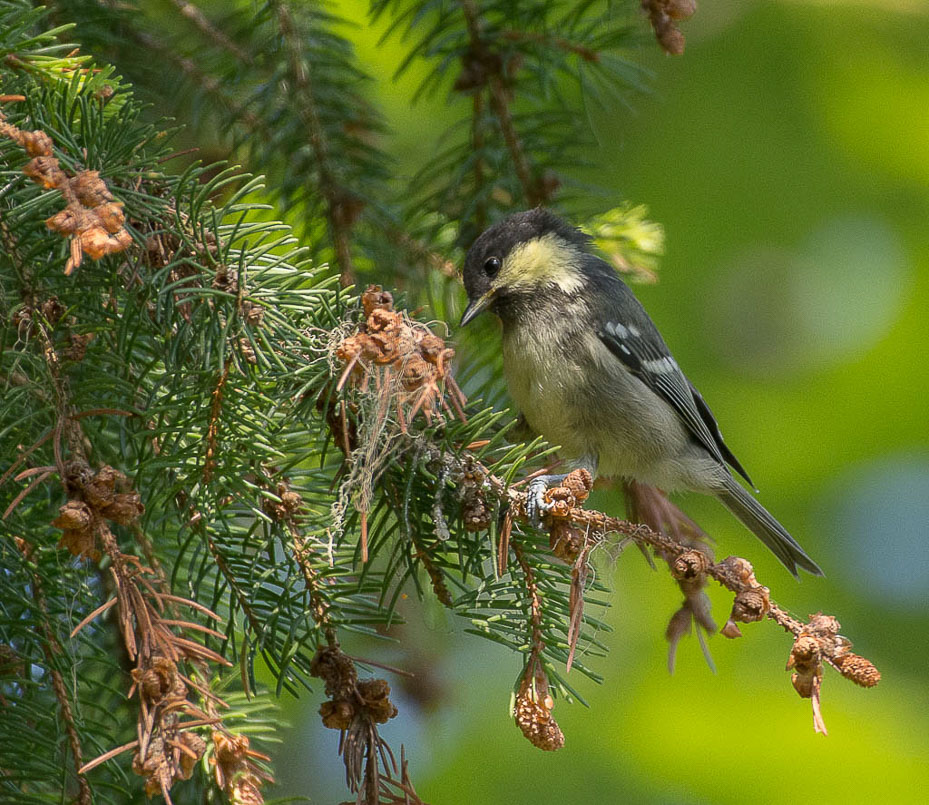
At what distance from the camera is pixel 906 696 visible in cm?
305

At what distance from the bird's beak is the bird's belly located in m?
0.13

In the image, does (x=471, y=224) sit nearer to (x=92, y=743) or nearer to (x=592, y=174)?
(x=592, y=174)

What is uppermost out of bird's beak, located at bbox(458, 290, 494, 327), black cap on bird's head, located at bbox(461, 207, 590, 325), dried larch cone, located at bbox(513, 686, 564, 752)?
black cap on bird's head, located at bbox(461, 207, 590, 325)

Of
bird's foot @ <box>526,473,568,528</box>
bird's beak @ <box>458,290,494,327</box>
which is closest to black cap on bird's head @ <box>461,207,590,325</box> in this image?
bird's beak @ <box>458,290,494,327</box>

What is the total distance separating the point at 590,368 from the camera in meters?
2.93

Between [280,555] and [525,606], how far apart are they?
0.52 metres

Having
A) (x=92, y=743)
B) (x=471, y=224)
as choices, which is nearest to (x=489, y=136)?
(x=471, y=224)

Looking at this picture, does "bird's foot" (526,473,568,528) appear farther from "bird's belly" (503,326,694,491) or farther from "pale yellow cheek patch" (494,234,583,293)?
"pale yellow cheek patch" (494,234,583,293)

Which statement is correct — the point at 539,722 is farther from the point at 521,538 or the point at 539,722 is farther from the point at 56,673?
the point at 56,673

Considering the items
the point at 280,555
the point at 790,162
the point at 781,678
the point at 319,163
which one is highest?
the point at 790,162

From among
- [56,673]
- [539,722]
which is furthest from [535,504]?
[56,673]

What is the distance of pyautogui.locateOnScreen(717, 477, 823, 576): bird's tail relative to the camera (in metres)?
3.01

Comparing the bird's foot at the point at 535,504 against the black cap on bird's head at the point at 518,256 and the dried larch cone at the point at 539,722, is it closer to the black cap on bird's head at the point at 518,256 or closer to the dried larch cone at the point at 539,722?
the dried larch cone at the point at 539,722

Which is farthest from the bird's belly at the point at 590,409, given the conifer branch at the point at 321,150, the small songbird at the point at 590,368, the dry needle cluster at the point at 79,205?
the dry needle cluster at the point at 79,205
